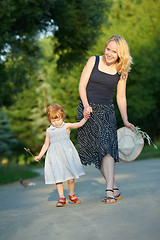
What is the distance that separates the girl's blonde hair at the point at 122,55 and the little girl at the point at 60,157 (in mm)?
881

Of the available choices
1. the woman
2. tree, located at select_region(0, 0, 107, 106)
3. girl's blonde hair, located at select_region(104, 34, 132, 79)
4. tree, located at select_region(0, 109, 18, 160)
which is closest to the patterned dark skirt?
the woman

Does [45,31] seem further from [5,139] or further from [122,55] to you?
[5,139]

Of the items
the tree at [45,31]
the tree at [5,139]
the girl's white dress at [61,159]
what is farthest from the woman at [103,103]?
the tree at [5,139]

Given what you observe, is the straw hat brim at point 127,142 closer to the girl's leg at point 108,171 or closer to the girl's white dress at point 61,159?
the girl's leg at point 108,171

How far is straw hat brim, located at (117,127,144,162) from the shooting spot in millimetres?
6277

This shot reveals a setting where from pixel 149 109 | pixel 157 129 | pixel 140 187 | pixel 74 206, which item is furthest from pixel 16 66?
pixel 157 129

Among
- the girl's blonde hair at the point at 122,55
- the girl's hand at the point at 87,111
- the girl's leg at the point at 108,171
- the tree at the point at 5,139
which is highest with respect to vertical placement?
the girl's blonde hair at the point at 122,55

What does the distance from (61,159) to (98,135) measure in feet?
2.01

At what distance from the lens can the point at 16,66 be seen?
52.8 feet

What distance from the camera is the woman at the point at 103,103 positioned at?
586 centimetres

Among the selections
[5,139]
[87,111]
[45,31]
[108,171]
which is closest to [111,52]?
[87,111]

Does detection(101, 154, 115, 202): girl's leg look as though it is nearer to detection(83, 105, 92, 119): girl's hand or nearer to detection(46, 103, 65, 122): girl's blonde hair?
detection(83, 105, 92, 119): girl's hand

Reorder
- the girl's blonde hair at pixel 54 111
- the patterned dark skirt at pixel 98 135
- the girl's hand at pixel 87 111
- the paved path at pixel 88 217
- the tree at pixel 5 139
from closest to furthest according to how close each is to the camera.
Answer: the paved path at pixel 88 217 < the girl's hand at pixel 87 111 < the patterned dark skirt at pixel 98 135 < the girl's blonde hair at pixel 54 111 < the tree at pixel 5 139

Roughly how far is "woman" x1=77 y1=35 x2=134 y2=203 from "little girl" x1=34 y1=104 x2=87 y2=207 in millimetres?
206
